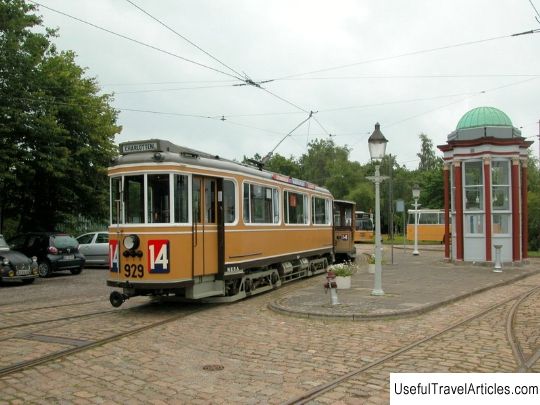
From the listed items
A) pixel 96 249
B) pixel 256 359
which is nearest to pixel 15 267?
pixel 96 249

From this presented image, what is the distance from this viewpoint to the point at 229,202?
1197 centimetres

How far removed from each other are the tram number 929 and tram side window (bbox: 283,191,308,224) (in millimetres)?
5889

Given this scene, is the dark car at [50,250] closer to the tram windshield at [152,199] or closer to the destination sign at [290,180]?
the destination sign at [290,180]

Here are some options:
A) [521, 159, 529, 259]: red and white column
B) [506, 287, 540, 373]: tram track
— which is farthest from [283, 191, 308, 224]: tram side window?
[521, 159, 529, 259]: red and white column

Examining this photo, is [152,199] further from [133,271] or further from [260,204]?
[260,204]

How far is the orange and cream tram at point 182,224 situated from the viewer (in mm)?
10414

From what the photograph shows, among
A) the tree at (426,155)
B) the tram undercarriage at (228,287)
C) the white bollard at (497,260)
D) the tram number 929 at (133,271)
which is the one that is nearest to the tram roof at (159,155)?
the tram number 929 at (133,271)

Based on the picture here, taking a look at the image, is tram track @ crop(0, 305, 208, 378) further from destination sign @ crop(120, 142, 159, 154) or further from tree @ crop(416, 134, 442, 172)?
tree @ crop(416, 134, 442, 172)

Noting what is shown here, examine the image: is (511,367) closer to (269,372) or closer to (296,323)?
(269,372)

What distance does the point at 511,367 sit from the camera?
22.3 feet

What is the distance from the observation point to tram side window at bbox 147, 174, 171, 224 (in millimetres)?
10523

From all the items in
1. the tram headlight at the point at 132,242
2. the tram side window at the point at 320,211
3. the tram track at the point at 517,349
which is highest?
the tram side window at the point at 320,211

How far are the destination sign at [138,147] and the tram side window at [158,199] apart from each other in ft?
1.80

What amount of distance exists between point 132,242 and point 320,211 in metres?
10.0
